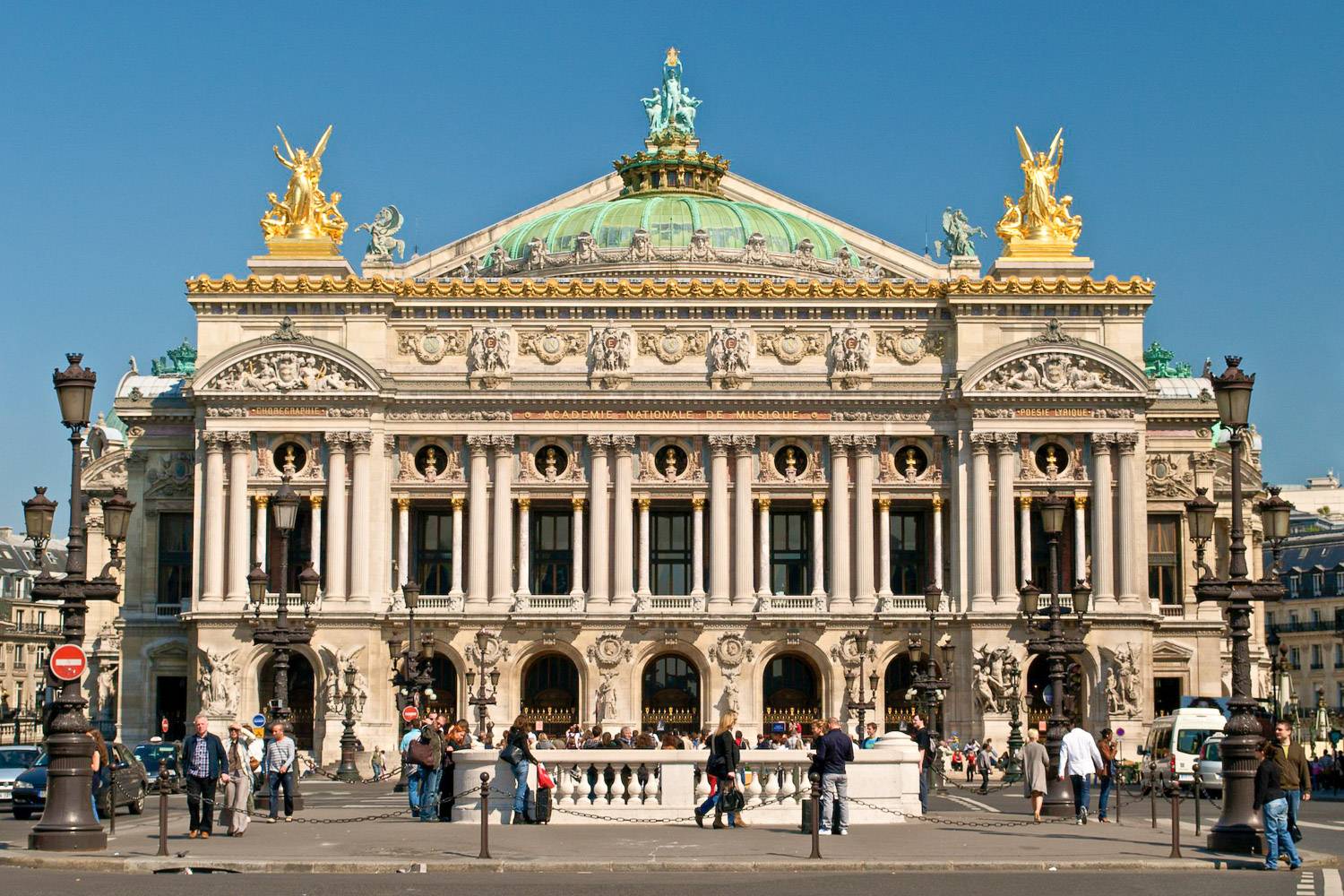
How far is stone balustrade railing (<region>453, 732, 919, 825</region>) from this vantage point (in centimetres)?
4631

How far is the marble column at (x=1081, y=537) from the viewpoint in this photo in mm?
85688

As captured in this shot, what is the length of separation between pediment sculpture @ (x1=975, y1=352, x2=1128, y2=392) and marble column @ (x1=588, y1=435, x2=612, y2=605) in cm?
1482

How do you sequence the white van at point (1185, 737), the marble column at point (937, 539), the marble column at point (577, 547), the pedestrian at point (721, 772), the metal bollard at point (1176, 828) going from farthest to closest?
1. the marble column at point (937, 539)
2. the marble column at point (577, 547)
3. the white van at point (1185, 737)
4. the pedestrian at point (721, 772)
5. the metal bollard at point (1176, 828)

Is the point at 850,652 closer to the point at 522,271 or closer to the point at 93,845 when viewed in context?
the point at 522,271

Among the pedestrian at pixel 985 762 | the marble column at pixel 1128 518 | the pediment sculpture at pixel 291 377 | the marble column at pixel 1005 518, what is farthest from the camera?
the marble column at pixel 1128 518

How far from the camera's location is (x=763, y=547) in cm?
8675

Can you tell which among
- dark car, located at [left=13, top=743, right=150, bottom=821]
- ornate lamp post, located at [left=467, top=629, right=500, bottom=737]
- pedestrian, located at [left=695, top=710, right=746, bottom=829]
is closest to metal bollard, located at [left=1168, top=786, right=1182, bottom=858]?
pedestrian, located at [left=695, top=710, right=746, bottom=829]

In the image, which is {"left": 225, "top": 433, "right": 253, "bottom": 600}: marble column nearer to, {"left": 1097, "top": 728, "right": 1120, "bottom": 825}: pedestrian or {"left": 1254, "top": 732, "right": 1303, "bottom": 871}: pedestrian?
{"left": 1097, "top": 728, "right": 1120, "bottom": 825}: pedestrian

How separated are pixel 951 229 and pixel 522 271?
63.8 ft

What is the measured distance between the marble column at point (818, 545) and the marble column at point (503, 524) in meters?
11.7

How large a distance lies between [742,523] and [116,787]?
40.8 m

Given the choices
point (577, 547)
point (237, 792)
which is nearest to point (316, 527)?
point (577, 547)

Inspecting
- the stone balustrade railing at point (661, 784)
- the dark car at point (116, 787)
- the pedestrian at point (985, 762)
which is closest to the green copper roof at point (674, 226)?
the pedestrian at point (985, 762)

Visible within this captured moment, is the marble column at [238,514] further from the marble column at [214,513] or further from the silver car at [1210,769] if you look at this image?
the silver car at [1210,769]
